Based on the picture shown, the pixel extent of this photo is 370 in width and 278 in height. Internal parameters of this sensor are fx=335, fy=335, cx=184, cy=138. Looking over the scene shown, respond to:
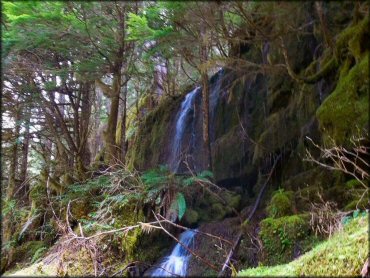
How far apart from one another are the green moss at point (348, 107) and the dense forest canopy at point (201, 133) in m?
0.02

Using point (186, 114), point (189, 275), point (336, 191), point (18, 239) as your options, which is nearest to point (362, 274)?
point (336, 191)

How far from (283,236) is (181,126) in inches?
236

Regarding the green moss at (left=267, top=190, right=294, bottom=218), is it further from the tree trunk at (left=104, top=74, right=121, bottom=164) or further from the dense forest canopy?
the tree trunk at (left=104, top=74, right=121, bottom=164)

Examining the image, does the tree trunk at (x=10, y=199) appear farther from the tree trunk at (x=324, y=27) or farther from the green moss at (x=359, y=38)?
the green moss at (x=359, y=38)

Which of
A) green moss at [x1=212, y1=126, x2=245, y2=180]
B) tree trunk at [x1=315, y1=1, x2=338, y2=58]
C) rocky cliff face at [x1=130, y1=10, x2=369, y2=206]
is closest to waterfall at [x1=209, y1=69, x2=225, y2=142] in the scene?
rocky cliff face at [x1=130, y1=10, x2=369, y2=206]

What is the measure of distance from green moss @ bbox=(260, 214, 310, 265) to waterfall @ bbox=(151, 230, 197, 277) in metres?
1.91

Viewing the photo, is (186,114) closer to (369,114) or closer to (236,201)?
(236,201)

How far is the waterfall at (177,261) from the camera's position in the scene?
674 cm

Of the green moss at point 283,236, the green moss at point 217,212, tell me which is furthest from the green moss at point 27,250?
the green moss at point 283,236

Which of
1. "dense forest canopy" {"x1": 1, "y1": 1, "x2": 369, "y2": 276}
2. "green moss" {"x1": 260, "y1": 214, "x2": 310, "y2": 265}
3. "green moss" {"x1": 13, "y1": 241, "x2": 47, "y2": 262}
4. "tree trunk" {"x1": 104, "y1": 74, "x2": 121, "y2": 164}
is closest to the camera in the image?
"green moss" {"x1": 260, "y1": 214, "x2": 310, "y2": 265}

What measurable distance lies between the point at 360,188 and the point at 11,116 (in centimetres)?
1073

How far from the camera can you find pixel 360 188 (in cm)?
541

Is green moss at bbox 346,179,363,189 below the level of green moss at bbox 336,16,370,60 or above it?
below

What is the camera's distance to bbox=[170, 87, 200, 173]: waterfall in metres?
10.2
